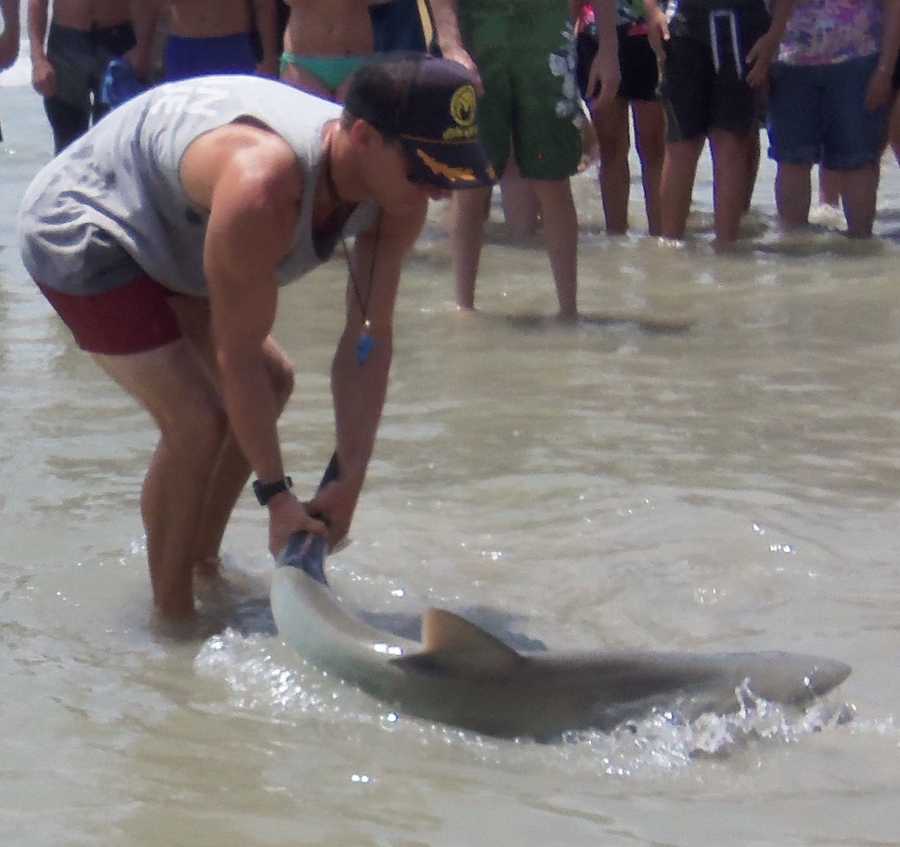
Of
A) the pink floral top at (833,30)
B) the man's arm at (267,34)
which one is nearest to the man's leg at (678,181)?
the pink floral top at (833,30)

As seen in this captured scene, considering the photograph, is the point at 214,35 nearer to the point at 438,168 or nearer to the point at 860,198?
the point at 860,198

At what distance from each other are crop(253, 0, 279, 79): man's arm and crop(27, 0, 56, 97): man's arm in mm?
1058

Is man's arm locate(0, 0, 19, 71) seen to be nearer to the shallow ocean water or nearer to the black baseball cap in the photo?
the shallow ocean water

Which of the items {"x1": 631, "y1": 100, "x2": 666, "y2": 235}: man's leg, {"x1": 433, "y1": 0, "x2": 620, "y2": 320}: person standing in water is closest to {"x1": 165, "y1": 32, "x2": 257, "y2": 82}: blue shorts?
{"x1": 433, "y1": 0, "x2": 620, "y2": 320}: person standing in water

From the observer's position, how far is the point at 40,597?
14.9ft

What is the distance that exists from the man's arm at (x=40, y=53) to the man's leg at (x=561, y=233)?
290 centimetres

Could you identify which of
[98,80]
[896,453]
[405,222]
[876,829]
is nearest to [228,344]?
[405,222]

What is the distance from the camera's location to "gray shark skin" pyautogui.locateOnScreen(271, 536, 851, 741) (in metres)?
3.50

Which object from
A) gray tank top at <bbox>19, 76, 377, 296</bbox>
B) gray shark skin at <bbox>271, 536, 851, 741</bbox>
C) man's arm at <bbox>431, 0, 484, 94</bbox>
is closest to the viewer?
gray shark skin at <bbox>271, 536, 851, 741</bbox>

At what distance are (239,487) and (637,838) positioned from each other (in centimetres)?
175

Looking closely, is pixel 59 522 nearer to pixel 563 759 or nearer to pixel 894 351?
pixel 563 759

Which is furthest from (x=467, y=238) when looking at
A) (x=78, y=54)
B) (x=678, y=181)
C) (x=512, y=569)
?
(x=512, y=569)

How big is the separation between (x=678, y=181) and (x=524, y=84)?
73.7 inches

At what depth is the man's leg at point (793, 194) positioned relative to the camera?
9.51 m
